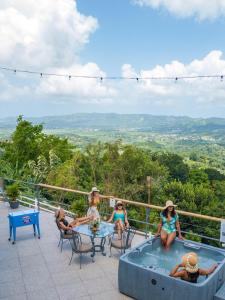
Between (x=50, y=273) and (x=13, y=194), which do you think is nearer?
(x=50, y=273)

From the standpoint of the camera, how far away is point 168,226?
6.29 meters

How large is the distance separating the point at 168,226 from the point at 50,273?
7.75ft

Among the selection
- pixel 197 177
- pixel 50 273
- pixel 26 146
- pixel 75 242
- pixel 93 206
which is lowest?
pixel 197 177

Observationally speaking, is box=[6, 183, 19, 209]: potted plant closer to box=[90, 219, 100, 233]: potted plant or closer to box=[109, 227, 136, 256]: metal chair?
box=[90, 219, 100, 233]: potted plant

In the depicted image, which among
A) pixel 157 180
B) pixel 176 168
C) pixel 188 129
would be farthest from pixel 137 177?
pixel 188 129

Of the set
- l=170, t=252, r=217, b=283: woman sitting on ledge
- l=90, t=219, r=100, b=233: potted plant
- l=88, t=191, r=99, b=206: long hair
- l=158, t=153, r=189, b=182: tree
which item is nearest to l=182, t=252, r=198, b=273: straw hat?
l=170, t=252, r=217, b=283: woman sitting on ledge

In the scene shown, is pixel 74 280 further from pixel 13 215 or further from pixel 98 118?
pixel 98 118

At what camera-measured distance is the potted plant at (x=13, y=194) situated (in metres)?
9.55

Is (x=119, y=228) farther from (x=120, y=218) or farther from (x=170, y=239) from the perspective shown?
(x=170, y=239)

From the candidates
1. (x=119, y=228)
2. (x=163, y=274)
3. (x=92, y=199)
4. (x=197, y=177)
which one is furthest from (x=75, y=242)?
(x=197, y=177)

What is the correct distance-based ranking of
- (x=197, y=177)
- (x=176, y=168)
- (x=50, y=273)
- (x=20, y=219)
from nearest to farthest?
(x=50, y=273)
(x=20, y=219)
(x=197, y=177)
(x=176, y=168)

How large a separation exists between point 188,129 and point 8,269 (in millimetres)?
160767

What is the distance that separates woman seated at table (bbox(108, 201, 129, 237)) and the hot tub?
0.69 m

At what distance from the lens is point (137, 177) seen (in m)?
26.8
